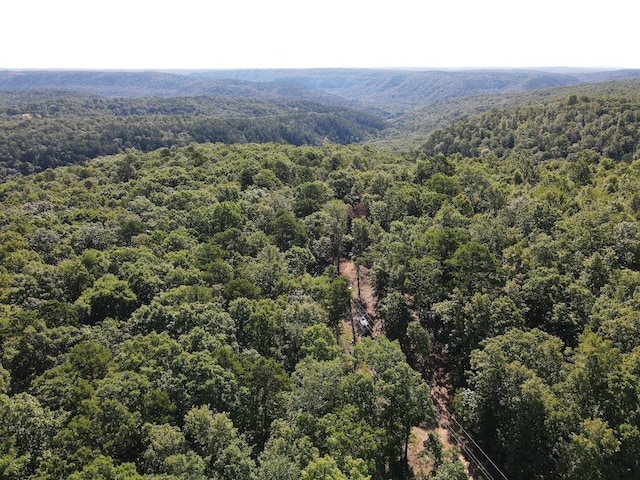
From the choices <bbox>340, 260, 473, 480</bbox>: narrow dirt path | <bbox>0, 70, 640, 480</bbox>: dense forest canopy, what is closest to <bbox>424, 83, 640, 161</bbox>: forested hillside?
<bbox>0, 70, 640, 480</bbox>: dense forest canopy

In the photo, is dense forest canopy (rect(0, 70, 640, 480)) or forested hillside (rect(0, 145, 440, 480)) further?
dense forest canopy (rect(0, 70, 640, 480))

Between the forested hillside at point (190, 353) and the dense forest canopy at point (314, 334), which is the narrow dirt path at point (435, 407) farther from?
the forested hillside at point (190, 353)

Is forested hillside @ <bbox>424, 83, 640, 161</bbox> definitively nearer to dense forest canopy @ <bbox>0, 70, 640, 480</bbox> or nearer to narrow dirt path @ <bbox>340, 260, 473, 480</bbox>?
dense forest canopy @ <bbox>0, 70, 640, 480</bbox>

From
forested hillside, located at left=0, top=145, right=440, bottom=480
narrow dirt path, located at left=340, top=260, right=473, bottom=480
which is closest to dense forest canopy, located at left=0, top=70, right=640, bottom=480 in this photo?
forested hillside, located at left=0, top=145, right=440, bottom=480

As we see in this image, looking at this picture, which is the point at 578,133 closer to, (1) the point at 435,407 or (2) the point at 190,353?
(1) the point at 435,407

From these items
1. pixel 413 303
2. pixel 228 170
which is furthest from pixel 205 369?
pixel 228 170

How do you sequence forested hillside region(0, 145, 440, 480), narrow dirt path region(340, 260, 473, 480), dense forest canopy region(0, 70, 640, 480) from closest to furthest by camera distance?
1. forested hillside region(0, 145, 440, 480)
2. dense forest canopy region(0, 70, 640, 480)
3. narrow dirt path region(340, 260, 473, 480)

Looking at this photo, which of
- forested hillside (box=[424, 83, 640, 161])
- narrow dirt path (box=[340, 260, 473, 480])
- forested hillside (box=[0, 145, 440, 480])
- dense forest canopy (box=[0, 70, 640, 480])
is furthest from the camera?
forested hillside (box=[424, 83, 640, 161])

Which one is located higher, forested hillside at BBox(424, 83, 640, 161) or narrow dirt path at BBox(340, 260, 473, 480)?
forested hillside at BBox(424, 83, 640, 161)

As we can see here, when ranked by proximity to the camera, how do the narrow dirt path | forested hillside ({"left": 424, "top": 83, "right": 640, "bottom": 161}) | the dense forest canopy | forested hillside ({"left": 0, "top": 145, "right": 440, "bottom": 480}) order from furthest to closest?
1. forested hillside ({"left": 424, "top": 83, "right": 640, "bottom": 161})
2. the narrow dirt path
3. the dense forest canopy
4. forested hillside ({"left": 0, "top": 145, "right": 440, "bottom": 480})

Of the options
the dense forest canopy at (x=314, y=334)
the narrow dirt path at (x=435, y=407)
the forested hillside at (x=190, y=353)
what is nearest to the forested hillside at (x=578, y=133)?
the dense forest canopy at (x=314, y=334)
